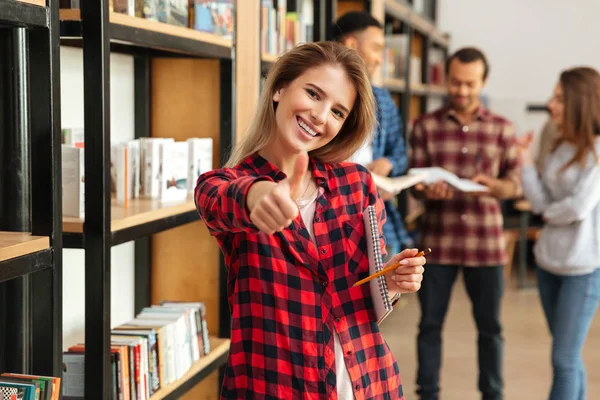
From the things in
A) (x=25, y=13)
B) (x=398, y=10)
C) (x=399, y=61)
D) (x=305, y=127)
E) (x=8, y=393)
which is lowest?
(x=8, y=393)

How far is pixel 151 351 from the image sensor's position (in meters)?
2.47

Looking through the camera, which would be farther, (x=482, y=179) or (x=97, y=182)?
(x=482, y=179)

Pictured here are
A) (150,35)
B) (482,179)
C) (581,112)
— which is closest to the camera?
(150,35)

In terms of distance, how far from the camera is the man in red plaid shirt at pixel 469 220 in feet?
11.8

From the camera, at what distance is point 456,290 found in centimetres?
677

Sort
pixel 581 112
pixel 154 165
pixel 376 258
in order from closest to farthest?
pixel 376 258, pixel 154 165, pixel 581 112

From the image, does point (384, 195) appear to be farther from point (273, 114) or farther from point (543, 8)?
point (543, 8)

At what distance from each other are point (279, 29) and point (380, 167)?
732 millimetres

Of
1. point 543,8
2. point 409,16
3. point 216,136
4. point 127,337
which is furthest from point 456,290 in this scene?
point 127,337

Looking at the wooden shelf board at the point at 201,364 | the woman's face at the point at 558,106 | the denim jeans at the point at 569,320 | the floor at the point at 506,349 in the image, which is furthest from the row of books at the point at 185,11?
the floor at the point at 506,349

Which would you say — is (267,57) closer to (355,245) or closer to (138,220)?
(138,220)

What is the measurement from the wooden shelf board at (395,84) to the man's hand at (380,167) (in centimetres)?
189

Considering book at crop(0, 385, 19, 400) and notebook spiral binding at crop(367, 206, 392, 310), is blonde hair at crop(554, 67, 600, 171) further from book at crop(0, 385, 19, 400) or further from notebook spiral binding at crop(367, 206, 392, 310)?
book at crop(0, 385, 19, 400)

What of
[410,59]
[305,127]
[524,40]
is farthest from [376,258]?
[524,40]
